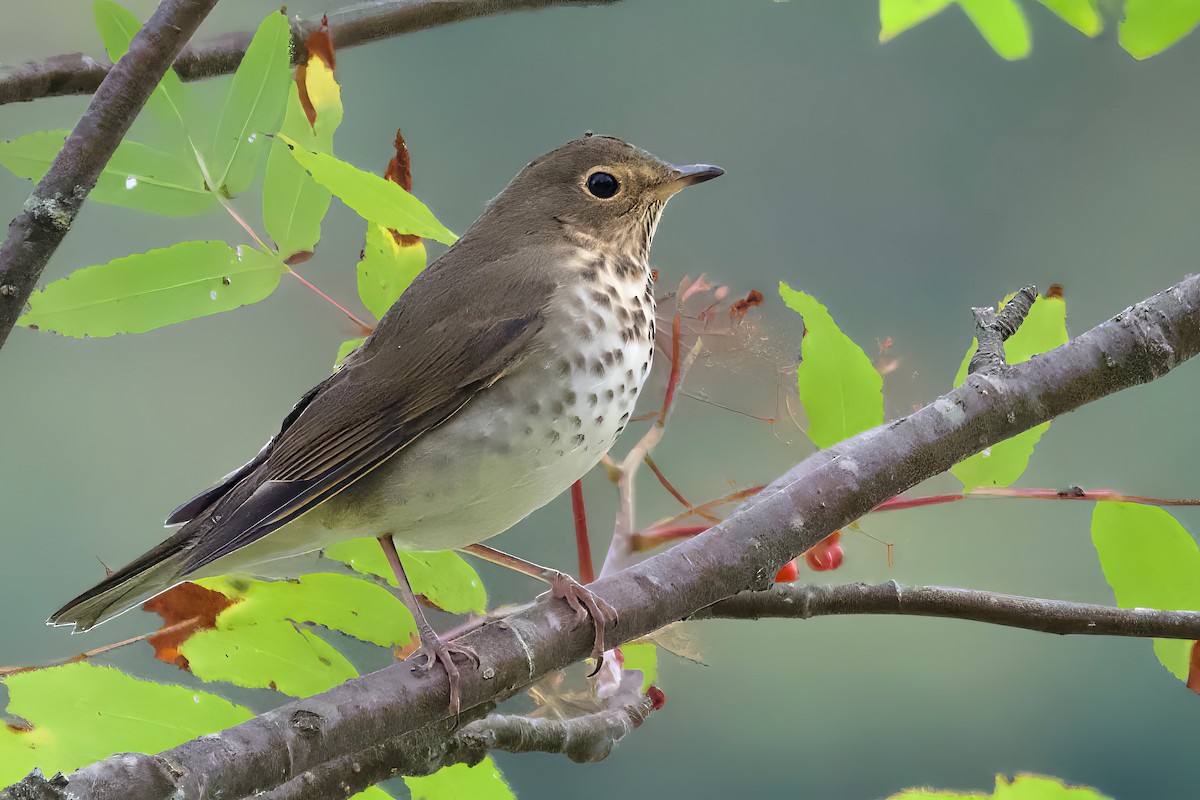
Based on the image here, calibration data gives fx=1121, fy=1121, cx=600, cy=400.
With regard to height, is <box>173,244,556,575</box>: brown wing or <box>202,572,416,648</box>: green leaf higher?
<box>173,244,556,575</box>: brown wing

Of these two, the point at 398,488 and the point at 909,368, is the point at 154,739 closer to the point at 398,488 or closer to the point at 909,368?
the point at 398,488

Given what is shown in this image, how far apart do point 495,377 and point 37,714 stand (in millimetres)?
299

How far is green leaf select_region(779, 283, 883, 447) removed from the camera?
67 cm

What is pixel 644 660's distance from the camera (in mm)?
832

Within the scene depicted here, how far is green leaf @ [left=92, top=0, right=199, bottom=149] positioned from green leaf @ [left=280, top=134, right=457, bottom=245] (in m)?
0.10

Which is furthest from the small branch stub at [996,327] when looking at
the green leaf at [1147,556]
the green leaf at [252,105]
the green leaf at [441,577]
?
the green leaf at [252,105]

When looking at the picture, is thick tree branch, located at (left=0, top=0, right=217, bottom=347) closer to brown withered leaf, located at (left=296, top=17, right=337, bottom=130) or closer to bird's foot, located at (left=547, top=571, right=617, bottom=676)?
brown withered leaf, located at (left=296, top=17, right=337, bottom=130)

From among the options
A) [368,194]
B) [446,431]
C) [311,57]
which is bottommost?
[446,431]

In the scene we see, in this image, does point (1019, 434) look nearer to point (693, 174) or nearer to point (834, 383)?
point (834, 383)

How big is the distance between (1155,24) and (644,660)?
548 mm

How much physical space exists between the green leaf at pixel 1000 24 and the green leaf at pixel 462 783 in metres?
0.58

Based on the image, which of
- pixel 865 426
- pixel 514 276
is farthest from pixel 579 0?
pixel 865 426

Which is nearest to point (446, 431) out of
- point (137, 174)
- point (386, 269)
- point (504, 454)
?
point (504, 454)

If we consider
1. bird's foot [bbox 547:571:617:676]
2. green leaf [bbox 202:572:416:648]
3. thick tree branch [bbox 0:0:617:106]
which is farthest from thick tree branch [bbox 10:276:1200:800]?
thick tree branch [bbox 0:0:617:106]
